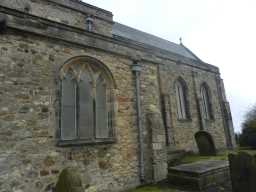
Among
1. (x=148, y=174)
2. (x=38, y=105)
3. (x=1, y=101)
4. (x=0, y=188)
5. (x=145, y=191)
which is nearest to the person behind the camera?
(x=0, y=188)

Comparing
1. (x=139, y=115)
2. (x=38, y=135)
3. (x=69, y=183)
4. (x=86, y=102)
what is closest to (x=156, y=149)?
(x=139, y=115)

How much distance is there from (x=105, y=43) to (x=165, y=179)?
6.00m

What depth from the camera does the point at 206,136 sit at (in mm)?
11828

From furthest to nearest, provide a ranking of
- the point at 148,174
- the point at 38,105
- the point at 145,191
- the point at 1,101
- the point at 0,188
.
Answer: the point at 148,174, the point at 145,191, the point at 38,105, the point at 1,101, the point at 0,188

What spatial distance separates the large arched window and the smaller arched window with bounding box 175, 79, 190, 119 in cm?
725

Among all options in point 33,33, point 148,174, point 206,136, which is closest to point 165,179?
point 148,174

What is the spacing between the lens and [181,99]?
1379 cm

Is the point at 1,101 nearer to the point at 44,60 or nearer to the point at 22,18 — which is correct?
the point at 44,60

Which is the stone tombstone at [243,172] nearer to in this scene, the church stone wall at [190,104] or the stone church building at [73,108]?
the stone church building at [73,108]

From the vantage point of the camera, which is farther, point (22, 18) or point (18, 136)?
point (22, 18)

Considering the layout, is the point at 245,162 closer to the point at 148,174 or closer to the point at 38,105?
the point at 148,174

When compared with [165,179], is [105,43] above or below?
above

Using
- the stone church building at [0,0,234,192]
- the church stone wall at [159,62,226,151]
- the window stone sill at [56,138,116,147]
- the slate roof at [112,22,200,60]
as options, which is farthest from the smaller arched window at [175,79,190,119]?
the window stone sill at [56,138,116,147]

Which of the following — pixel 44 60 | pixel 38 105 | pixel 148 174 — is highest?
pixel 44 60
